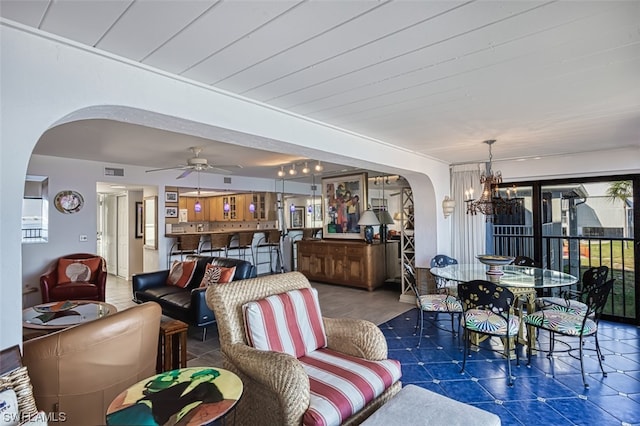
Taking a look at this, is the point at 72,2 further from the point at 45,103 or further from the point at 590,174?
the point at 590,174

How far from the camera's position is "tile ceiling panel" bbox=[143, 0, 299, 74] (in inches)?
53.9

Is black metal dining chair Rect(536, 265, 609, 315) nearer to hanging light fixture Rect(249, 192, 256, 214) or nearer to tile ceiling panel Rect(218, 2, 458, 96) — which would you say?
tile ceiling panel Rect(218, 2, 458, 96)

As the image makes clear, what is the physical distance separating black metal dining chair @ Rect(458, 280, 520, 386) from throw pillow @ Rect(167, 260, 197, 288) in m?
3.64

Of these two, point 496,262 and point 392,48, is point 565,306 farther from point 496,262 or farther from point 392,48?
point 392,48

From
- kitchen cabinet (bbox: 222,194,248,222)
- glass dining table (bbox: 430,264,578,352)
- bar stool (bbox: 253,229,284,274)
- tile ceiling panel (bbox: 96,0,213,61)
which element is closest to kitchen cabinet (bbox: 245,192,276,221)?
kitchen cabinet (bbox: 222,194,248,222)

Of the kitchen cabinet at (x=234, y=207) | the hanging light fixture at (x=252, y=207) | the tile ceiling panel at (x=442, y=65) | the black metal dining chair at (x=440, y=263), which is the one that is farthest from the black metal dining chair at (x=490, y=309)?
the kitchen cabinet at (x=234, y=207)

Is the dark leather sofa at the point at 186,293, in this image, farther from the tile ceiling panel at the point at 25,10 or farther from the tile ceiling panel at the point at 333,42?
the tile ceiling panel at the point at 25,10

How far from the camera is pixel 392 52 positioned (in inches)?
69.4

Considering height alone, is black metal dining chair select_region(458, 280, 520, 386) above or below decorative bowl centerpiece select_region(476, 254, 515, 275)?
below

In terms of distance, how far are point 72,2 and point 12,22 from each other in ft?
1.16

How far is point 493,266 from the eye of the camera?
3859 mm

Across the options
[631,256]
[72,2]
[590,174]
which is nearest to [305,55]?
[72,2]

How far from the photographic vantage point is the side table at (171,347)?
2.36 m

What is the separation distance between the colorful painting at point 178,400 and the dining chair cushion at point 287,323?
1.48 feet
